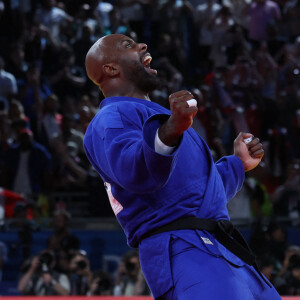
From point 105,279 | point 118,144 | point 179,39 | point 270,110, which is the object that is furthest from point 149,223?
point 179,39

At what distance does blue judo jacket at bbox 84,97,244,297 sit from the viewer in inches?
88.0

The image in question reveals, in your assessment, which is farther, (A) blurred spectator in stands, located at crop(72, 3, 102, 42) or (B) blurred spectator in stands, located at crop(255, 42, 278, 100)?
(A) blurred spectator in stands, located at crop(72, 3, 102, 42)

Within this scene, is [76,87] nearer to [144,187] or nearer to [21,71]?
[21,71]

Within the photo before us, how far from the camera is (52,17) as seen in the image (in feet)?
33.4

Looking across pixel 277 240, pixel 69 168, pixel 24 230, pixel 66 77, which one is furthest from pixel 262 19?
pixel 24 230

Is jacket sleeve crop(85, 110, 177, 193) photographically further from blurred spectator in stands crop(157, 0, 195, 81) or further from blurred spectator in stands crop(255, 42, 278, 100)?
blurred spectator in stands crop(157, 0, 195, 81)

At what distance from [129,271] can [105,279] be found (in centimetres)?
20

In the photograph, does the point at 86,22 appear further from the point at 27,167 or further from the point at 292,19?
the point at 27,167

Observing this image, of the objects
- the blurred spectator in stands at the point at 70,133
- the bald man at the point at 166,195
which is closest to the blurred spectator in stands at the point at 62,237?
the blurred spectator in stands at the point at 70,133

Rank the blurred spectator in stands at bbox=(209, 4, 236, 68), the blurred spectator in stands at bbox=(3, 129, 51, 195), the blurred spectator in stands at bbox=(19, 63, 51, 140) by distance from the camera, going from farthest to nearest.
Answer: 1. the blurred spectator in stands at bbox=(209, 4, 236, 68)
2. the blurred spectator in stands at bbox=(19, 63, 51, 140)
3. the blurred spectator in stands at bbox=(3, 129, 51, 195)

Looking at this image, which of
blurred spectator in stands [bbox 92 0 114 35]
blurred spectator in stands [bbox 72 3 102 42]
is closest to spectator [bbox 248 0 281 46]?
blurred spectator in stands [bbox 92 0 114 35]

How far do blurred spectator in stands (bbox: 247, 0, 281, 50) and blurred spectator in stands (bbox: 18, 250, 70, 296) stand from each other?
192 inches

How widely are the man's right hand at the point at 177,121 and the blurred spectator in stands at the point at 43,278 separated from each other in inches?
171

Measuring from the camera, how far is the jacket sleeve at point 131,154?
209 cm
